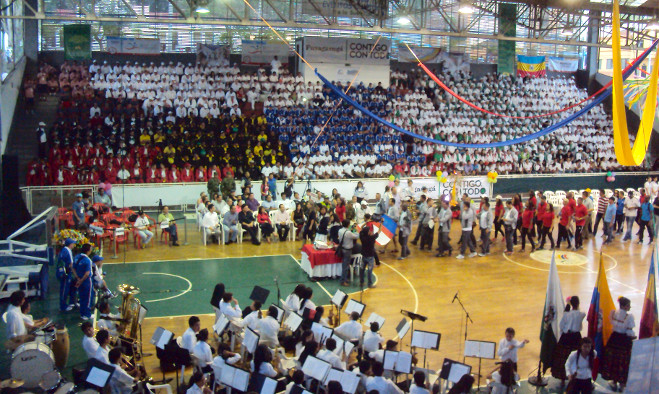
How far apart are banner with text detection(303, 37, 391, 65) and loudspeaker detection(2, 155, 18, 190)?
14402mm

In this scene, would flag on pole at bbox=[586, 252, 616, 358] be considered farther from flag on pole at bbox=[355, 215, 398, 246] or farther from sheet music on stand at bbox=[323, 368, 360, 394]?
flag on pole at bbox=[355, 215, 398, 246]

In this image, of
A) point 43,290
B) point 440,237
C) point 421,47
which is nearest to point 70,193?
point 43,290

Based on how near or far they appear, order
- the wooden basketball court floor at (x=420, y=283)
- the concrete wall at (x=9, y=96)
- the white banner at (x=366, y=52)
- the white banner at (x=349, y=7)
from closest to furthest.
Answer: the wooden basketball court floor at (x=420, y=283), the concrete wall at (x=9, y=96), the white banner at (x=349, y=7), the white banner at (x=366, y=52)

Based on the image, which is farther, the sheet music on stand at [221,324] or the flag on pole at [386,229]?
Answer: the flag on pole at [386,229]

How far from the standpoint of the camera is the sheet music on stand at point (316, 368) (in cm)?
736

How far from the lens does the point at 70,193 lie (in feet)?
59.4

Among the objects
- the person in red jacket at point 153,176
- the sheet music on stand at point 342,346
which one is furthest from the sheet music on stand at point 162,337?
the person in red jacket at point 153,176

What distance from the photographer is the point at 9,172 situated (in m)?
15.9

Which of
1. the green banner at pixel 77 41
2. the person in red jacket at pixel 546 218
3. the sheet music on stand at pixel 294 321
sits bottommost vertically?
the sheet music on stand at pixel 294 321

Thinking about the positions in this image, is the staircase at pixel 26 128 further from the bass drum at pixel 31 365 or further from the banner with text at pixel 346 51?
the bass drum at pixel 31 365

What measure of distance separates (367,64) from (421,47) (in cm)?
418

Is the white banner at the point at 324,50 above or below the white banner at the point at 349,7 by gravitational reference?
below

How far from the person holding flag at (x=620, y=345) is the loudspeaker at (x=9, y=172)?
14.2 meters

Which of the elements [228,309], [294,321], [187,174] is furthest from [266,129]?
[294,321]
